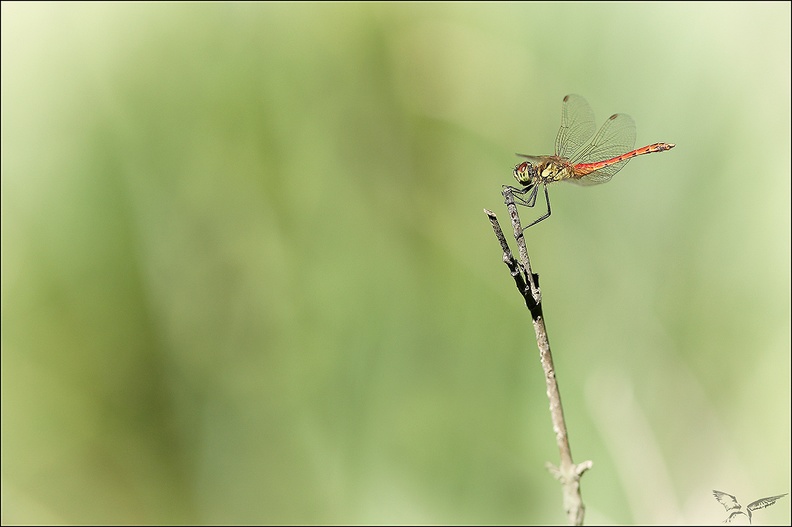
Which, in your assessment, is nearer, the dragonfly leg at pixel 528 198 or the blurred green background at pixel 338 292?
the dragonfly leg at pixel 528 198

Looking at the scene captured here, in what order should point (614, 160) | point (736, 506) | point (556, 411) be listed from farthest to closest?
1. point (614, 160)
2. point (736, 506)
3. point (556, 411)

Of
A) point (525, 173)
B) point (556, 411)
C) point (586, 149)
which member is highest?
point (586, 149)

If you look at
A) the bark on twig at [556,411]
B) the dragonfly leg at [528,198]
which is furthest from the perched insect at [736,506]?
the dragonfly leg at [528,198]

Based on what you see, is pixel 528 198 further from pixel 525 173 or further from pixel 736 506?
pixel 736 506

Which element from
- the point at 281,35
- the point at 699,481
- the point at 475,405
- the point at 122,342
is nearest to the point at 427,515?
the point at 475,405

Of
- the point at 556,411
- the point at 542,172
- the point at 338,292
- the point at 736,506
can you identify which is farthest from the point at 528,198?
the point at 556,411

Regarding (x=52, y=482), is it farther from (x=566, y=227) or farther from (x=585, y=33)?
(x=585, y=33)

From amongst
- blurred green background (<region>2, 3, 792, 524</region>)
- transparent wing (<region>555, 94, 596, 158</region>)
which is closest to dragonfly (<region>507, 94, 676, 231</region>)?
transparent wing (<region>555, 94, 596, 158</region>)

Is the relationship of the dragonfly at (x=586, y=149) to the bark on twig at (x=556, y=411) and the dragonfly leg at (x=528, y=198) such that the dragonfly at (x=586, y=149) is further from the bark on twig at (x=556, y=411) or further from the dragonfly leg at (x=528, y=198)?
the bark on twig at (x=556, y=411)
